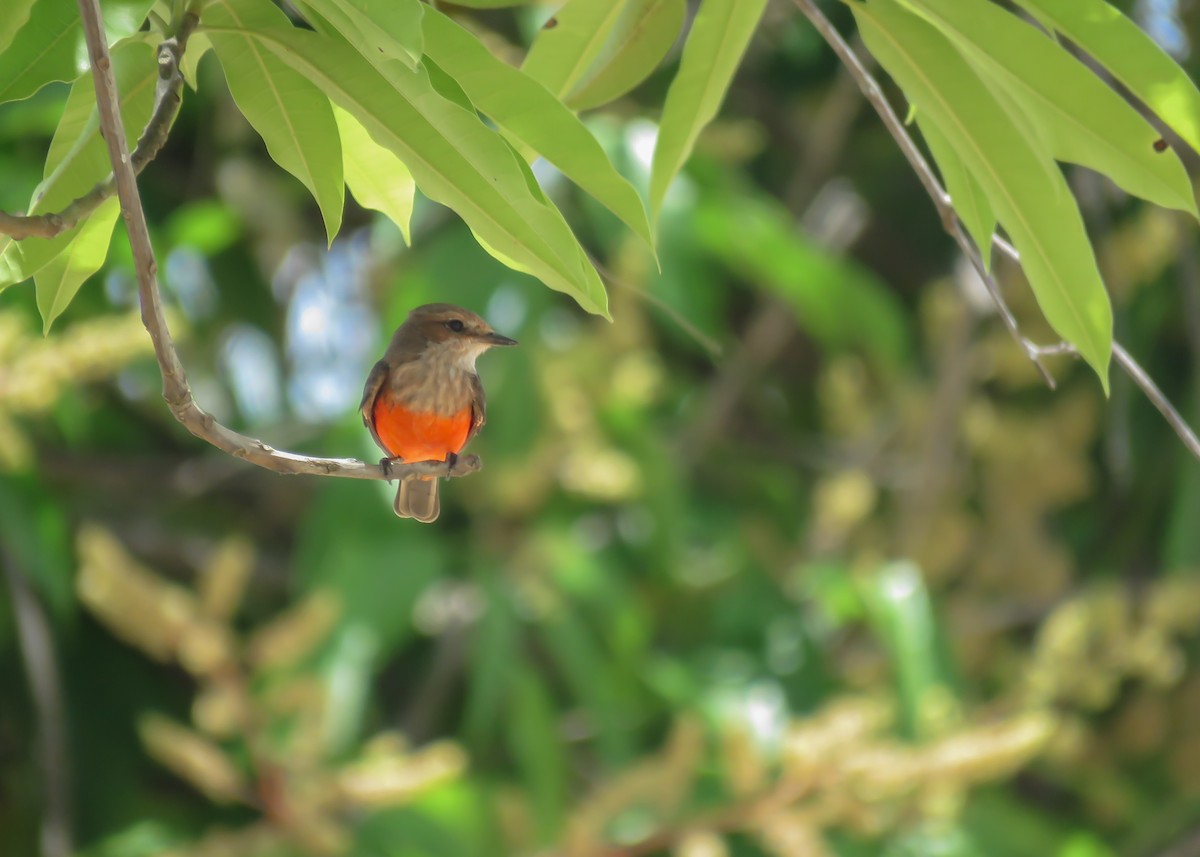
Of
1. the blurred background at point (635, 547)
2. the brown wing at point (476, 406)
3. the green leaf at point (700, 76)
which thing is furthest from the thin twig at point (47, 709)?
the green leaf at point (700, 76)

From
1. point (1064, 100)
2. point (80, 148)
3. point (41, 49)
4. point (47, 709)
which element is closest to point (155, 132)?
point (80, 148)

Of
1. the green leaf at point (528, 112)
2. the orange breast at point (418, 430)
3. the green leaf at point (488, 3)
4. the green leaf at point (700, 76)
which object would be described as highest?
the orange breast at point (418, 430)

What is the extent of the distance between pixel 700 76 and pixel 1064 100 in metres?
0.53

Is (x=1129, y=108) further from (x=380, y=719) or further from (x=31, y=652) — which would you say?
(x=380, y=719)

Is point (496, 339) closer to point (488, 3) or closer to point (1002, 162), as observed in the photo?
point (488, 3)

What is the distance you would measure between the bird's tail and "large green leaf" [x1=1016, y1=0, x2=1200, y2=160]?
1.63 metres

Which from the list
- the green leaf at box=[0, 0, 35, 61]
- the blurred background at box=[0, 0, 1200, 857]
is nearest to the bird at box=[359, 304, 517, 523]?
the blurred background at box=[0, 0, 1200, 857]

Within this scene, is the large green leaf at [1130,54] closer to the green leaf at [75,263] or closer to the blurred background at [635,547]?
the green leaf at [75,263]

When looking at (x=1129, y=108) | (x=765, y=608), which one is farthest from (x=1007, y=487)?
(x=1129, y=108)

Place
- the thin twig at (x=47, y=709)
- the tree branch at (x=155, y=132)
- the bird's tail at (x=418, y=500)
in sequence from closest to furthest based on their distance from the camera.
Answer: the tree branch at (x=155, y=132), the bird's tail at (x=418, y=500), the thin twig at (x=47, y=709)

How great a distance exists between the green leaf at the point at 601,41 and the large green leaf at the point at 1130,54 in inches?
23.5

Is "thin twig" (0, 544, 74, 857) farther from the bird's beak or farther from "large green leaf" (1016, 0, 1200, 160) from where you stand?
"large green leaf" (1016, 0, 1200, 160)

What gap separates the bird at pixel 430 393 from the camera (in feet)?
11.9

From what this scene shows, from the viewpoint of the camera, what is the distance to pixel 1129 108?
2.08 metres
